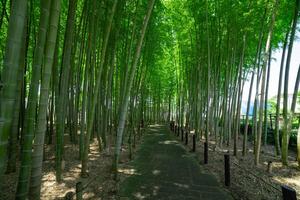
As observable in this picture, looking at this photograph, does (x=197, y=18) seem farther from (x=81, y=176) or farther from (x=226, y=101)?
(x=81, y=176)

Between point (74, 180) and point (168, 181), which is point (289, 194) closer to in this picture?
point (168, 181)

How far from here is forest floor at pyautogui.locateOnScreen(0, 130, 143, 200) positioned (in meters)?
3.24

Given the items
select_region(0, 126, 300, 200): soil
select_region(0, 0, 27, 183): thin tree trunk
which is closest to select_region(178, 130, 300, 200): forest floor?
select_region(0, 126, 300, 200): soil

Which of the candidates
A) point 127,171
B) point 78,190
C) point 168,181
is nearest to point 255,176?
point 168,181

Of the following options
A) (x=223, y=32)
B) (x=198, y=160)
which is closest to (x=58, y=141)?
(x=198, y=160)

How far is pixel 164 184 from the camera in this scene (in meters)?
4.01

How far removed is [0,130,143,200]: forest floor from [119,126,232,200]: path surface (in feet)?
0.92

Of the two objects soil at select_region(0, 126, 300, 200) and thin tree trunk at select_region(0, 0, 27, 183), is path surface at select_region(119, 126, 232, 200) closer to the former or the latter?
soil at select_region(0, 126, 300, 200)

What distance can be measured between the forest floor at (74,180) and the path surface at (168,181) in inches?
11.1

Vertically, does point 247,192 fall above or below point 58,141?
below

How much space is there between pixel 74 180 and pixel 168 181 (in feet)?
5.30

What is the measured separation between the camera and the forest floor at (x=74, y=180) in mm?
3244

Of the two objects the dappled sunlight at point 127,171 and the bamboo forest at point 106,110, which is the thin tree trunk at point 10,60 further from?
the dappled sunlight at point 127,171

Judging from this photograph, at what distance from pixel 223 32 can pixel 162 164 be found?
4995 millimetres
